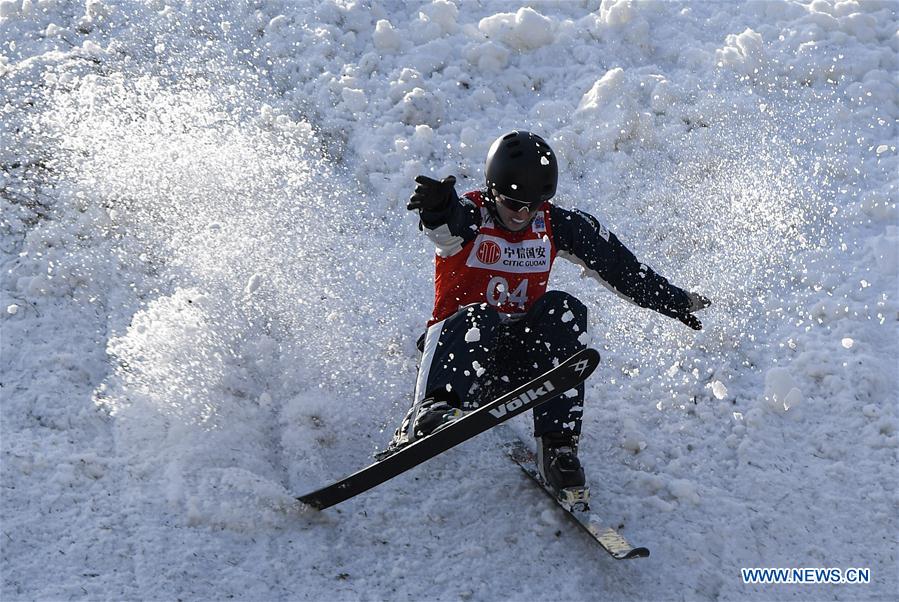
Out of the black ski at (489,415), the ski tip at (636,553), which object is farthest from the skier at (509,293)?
the ski tip at (636,553)

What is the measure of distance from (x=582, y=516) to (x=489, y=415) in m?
0.78

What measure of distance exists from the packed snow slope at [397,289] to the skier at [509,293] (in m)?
0.42

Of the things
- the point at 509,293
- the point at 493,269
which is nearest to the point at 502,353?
the point at 509,293

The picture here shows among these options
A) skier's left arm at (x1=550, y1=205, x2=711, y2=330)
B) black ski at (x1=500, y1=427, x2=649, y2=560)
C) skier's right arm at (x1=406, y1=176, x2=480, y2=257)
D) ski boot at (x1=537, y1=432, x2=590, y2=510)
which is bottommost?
black ski at (x1=500, y1=427, x2=649, y2=560)

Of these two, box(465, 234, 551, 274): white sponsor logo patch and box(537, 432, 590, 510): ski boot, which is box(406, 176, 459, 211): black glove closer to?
box(465, 234, 551, 274): white sponsor logo patch

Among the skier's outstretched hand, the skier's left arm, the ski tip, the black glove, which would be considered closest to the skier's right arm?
the black glove

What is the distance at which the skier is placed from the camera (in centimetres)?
385

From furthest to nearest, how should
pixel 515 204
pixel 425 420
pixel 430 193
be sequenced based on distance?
pixel 515 204
pixel 430 193
pixel 425 420

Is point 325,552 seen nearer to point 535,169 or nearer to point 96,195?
point 535,169

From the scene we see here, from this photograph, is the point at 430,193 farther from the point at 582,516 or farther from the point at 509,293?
the point at 582,516

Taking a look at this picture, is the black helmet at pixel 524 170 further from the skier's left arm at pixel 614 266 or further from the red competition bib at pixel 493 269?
the skier's left arm at pixel 614 266

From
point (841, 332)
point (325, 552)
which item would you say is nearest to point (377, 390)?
point (325, 552)

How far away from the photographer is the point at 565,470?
3.95 meters

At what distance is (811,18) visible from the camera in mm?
6727
